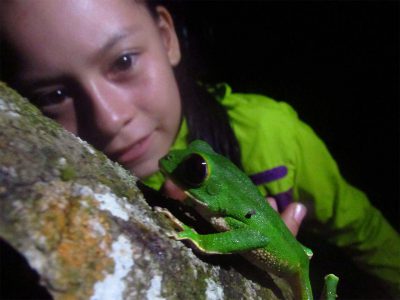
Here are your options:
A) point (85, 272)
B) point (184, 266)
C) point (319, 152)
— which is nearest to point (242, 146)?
point (319, 152)

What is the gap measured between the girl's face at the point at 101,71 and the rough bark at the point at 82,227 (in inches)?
24.6

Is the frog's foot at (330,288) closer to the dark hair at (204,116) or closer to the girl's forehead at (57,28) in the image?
the dark hair at (204,116)

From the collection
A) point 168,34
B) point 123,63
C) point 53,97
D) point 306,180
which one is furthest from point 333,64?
point 53,97

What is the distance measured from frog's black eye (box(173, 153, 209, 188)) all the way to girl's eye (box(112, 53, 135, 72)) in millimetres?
713

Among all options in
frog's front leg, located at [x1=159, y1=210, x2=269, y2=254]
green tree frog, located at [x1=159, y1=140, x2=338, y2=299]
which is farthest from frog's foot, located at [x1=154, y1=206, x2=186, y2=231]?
green tree frog, located at [x1=159, y1=140, x2=338, y2=299]

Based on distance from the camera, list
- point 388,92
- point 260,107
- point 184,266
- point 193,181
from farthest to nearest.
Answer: point 388,92, point 260,107, point 193,181, point 184,266

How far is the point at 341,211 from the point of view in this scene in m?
2.32

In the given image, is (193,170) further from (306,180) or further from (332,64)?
(332,64)

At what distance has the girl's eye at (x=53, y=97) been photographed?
178cm

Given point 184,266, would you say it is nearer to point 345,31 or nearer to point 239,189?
point 239,189

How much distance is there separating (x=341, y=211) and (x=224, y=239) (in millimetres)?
1395

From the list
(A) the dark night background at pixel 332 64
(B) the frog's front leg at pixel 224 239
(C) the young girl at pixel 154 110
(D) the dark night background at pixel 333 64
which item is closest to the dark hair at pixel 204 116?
(C) the young girl at pixel 154 110

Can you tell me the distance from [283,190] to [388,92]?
1.60 metres

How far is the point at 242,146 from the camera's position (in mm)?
2336
